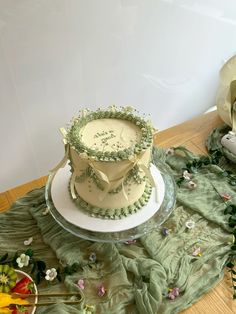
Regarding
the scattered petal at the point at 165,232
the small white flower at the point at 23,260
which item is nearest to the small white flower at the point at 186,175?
the scattered petal at the point at 165,232

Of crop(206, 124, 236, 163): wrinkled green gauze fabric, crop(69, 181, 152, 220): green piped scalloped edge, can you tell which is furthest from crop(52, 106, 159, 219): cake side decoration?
crop(206, 124, 236, 163): wrinkled green gauze fabric

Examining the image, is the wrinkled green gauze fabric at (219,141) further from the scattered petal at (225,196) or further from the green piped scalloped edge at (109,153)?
the green piped scalloped edge at (109,153)

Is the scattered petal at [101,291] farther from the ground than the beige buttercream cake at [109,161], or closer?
closer

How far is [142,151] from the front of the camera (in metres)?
0.58

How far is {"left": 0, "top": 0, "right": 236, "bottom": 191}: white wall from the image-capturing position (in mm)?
700

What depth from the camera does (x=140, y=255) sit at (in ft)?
2.15

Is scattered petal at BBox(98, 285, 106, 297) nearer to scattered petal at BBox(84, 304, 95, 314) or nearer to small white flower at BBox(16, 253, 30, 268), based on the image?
scattered petal at BBox(84, 304, 95, 314)

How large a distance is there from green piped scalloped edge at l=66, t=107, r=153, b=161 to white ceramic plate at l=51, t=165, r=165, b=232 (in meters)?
0.12

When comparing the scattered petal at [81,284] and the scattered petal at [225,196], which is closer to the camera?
the scattered petal at [81,284]

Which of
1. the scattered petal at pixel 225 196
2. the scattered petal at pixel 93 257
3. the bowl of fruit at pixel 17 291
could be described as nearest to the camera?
the bowl of fruit at pixel 17 291

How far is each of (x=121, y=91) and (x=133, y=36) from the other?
0.13m

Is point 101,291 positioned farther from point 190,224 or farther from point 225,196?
point 225,196

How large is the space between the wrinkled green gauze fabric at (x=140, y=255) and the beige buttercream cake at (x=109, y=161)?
0.08 metres

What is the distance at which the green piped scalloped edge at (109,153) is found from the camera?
568 millimetres
